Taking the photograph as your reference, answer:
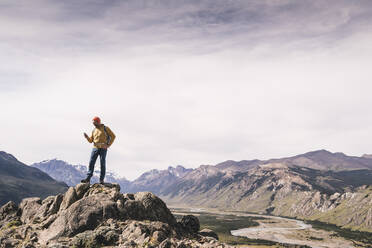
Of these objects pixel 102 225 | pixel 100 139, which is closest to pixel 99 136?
pixel 100 139

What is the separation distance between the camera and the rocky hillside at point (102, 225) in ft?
77.0

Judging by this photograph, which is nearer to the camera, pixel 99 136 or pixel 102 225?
pixel 102 225

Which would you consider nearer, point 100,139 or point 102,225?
point 102,225

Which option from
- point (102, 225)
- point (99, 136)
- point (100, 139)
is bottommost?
point (102, 225)

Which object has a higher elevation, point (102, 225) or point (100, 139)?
point (100, 139)

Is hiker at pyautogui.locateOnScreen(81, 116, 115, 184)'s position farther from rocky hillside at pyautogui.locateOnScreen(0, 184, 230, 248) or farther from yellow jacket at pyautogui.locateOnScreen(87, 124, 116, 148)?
rocky hillside at pyautogui.locateOnScreen(0, 184, 230, 248)

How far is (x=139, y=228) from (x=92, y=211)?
527 cm

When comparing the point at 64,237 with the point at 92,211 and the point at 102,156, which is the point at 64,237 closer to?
the point at 92,211

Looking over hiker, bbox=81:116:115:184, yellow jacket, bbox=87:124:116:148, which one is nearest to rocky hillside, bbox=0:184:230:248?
hiker, bbox=81:116:115:184

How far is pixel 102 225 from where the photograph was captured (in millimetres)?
25500

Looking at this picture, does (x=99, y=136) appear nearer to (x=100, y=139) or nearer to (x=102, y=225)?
(x=100, y=139)

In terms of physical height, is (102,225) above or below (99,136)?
below

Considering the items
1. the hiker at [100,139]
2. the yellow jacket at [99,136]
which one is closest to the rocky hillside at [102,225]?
the hiker at [100,139]

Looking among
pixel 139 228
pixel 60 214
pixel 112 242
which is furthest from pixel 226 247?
pixel 60 214
